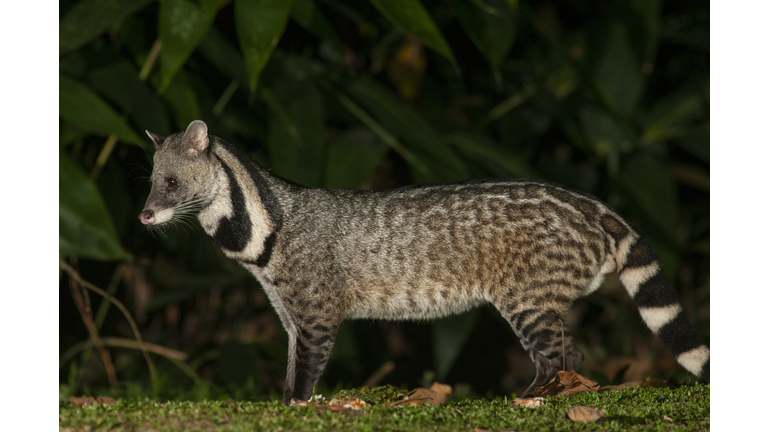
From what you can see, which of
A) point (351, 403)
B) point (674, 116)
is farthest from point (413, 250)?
point (674, 116)

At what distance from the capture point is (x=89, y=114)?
4160mm

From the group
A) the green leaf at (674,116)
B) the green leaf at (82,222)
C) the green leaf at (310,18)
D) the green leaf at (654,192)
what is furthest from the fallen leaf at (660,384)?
the green leaf at (310,18)

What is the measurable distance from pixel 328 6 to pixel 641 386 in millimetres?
3941

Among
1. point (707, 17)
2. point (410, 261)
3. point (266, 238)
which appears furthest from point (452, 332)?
point (707, 17)

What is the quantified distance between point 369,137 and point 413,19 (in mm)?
1196

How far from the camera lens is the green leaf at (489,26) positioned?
16.2 feet

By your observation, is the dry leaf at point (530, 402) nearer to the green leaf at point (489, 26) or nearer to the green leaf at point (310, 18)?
the green leaf at point (489, 26)

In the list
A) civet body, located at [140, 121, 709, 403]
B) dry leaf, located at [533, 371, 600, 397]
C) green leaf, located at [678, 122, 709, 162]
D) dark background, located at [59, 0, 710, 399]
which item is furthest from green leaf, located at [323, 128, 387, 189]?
green leaf, located at [678, 122, 709, 162]

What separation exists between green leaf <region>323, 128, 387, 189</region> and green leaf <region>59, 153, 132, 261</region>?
1.55 meters

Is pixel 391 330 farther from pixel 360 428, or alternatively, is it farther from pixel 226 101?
pixel 360 428

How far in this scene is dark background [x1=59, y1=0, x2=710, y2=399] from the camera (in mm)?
4828

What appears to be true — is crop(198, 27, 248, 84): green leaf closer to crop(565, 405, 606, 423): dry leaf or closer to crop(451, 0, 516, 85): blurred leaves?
crop(451, 0, 516, 85): blurred leaves

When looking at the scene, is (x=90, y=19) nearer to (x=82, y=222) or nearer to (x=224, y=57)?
(x=224, y=57)

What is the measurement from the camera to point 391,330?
7859 millimetres
